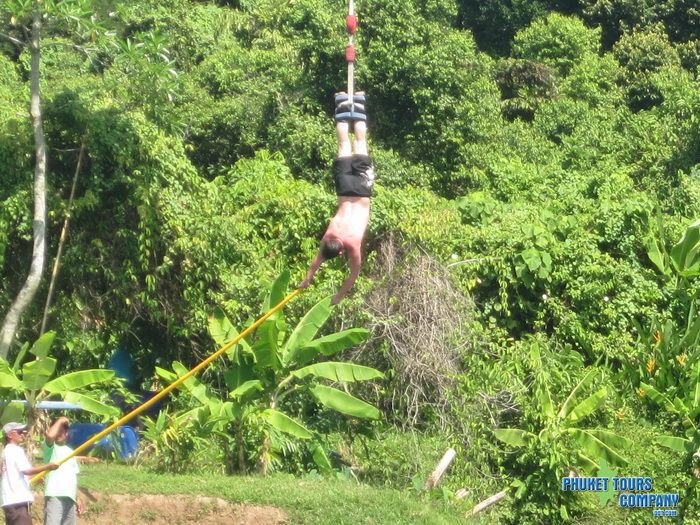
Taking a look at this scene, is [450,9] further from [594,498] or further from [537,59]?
[594,498]

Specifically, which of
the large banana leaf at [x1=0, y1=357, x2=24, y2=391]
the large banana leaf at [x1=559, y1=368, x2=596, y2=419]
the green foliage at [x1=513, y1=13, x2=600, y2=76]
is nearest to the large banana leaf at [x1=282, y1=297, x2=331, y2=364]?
the large banana leaf at [x1=0, y1=357, x2=24, y2=391]

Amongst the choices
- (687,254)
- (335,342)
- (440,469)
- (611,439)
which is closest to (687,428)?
(611,439)

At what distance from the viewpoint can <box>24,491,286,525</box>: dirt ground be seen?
9.09m

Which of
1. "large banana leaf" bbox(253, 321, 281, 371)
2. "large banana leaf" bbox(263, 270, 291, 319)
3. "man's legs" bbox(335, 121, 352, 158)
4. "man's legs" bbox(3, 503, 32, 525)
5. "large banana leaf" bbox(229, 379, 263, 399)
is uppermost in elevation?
"man's legs" bbox(335, 121, 352, 158)

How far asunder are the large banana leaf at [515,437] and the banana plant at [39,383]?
373cm

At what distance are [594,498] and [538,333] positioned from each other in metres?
2.44

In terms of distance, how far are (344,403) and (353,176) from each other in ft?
11.3

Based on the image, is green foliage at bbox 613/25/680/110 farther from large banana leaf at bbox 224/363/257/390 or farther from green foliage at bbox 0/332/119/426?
green foliage at bbox 0/332/119/426

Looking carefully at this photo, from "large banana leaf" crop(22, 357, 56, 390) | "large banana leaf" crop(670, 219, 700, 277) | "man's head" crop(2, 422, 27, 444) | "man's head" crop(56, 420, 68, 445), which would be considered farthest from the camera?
"large banana leaf" crop(670, 219, 700, 277)

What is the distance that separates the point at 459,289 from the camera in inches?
485

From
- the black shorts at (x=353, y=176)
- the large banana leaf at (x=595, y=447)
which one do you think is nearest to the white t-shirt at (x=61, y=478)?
the black shorts at (x=353, y=176)

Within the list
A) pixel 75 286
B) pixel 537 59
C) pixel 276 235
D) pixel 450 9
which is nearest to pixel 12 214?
pixel 75 286

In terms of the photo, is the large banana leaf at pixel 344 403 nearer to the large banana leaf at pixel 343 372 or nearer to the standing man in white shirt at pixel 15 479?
the large banana leaf at pixel 343 372

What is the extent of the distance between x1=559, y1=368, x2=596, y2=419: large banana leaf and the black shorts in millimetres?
4769
